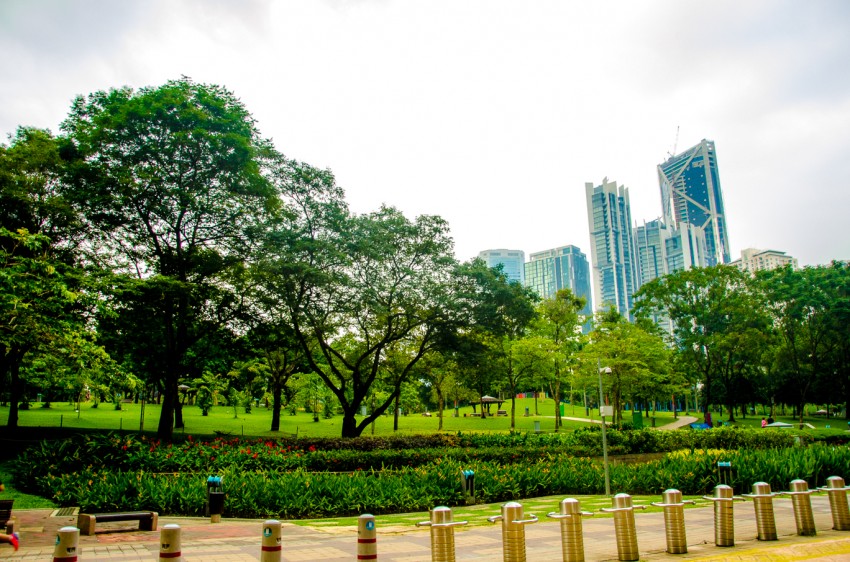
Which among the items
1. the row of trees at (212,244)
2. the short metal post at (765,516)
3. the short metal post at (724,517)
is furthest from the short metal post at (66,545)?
the row of trees at (212,244)

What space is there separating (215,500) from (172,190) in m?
16.4

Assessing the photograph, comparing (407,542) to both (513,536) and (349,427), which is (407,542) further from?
(349,427)

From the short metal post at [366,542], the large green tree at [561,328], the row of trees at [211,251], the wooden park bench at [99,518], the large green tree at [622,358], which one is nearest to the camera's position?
the short metal post at [366,542]

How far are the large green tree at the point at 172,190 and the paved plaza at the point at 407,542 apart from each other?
1365 cm

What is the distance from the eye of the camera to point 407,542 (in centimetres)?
914

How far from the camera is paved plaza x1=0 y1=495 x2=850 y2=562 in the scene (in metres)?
7.66

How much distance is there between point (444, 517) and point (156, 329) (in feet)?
83.6

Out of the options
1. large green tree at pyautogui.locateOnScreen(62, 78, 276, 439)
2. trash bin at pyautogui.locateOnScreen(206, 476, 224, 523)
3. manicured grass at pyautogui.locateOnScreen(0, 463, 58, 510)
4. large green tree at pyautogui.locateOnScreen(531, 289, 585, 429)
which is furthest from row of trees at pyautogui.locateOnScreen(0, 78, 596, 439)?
large green tree at pyautogui.locateOnScreen(531, 289, 585, 429)

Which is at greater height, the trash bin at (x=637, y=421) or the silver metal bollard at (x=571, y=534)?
the silver metal bollard at (x=571, y=534)

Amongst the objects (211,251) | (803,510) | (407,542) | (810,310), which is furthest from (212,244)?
(810,310)

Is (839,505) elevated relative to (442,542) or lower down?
lower down

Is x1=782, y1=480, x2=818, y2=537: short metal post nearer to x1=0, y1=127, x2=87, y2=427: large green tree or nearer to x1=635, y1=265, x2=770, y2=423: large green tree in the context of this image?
x1=0, y1=127, x2=87, y2=427: large green tree

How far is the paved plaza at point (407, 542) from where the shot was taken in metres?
7.66

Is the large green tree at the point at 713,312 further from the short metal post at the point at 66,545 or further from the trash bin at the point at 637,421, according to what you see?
the short metal post at the point at 66,545
